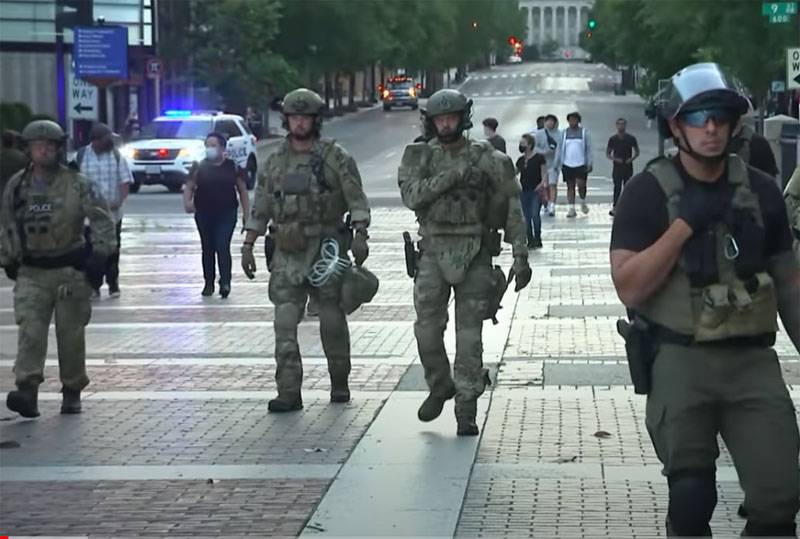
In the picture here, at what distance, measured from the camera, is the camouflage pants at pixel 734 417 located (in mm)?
5352

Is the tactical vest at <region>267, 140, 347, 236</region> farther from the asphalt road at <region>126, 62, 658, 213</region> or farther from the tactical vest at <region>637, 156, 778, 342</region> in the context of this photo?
the asphalt road at <region>126, 62, 658, 213</region>

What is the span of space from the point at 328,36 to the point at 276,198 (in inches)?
2449

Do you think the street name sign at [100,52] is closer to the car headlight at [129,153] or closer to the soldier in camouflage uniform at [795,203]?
the car headlight at [129,153]

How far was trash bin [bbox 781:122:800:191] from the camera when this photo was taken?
25.0 m

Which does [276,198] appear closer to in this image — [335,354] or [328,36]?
→ [335,354]

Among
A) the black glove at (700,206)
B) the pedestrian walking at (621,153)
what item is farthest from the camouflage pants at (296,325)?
the pedestrian walking at (621,153)

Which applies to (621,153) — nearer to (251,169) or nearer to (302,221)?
(251,169)

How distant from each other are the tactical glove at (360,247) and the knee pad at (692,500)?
197 inches

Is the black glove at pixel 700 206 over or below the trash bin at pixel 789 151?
over

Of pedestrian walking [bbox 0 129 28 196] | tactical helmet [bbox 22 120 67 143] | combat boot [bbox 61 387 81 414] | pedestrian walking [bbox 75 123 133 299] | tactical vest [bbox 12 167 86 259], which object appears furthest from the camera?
pedestrian walking [bbox 0 129 28 196]

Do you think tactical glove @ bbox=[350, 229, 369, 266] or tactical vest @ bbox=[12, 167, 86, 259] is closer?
tactical vest @ bbox=[12, 167, 86, 259]

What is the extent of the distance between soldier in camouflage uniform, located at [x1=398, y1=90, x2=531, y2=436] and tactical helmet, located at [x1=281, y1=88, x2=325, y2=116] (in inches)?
39.9

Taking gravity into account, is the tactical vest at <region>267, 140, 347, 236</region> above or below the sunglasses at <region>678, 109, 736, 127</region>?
below

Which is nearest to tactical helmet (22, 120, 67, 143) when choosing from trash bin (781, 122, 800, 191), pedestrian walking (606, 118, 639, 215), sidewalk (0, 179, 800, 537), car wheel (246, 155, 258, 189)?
sidewalk (0, 179, 800, 537)
